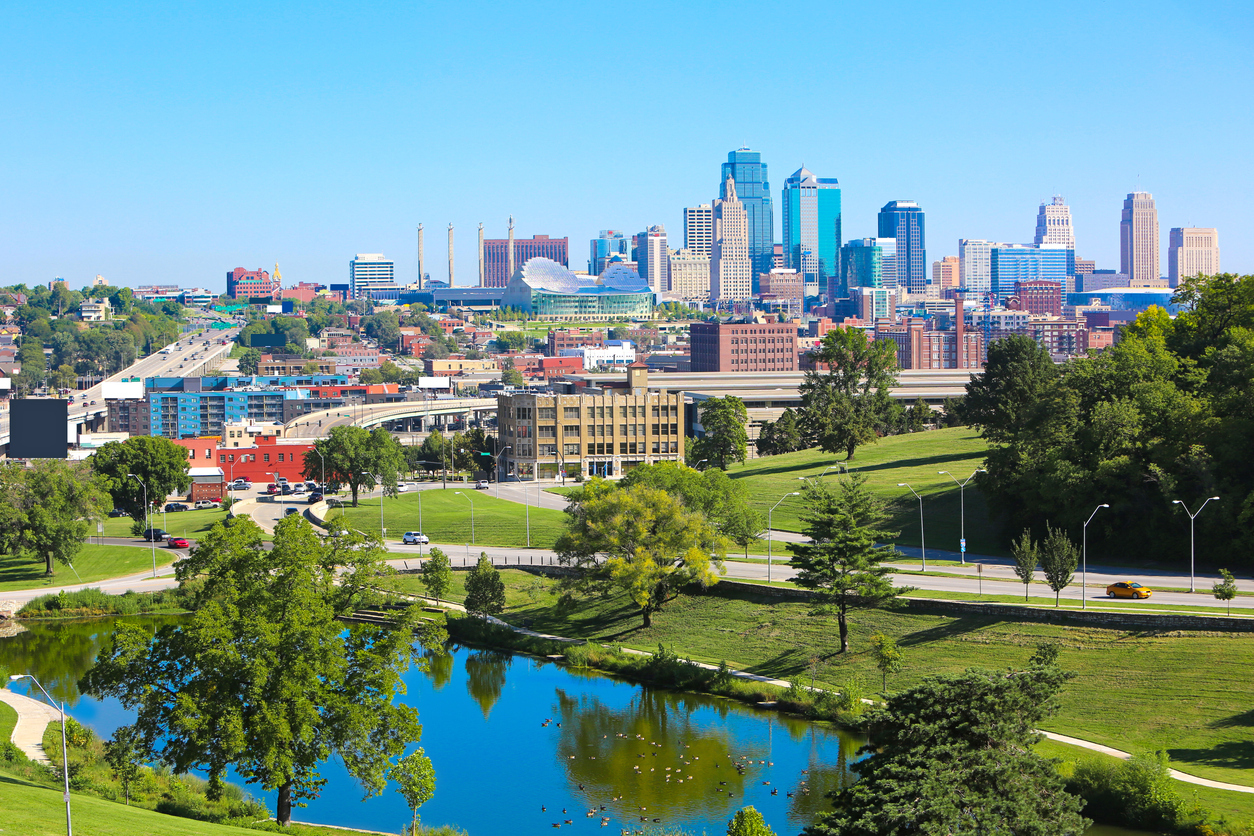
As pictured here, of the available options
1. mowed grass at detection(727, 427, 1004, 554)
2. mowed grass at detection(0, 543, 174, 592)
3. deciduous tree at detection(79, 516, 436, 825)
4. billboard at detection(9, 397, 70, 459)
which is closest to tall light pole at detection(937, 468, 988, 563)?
mowed grass at detection(727, 427, 1004, 554)

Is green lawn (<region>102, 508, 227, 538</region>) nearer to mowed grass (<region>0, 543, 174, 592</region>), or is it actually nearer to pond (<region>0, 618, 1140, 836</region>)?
mowed grass (<region>0, 543, 174, 592</region>)

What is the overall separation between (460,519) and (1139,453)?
155ft

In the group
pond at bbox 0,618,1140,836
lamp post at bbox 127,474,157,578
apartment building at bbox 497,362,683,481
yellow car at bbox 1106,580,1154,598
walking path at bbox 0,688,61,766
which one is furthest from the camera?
apartment building at bbox 497,362,683,481

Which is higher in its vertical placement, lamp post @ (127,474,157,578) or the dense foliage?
the dense foliage

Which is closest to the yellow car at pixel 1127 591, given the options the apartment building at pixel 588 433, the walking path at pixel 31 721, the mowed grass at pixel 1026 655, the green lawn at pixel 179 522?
the mowed grass at pixel 1026 655

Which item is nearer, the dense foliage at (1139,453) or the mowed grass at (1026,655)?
the mowed grass at (1026,655)

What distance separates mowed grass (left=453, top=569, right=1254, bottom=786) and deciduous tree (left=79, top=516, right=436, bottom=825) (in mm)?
22060

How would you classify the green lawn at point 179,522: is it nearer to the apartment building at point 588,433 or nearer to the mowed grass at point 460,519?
the mowed grass at point 460,519

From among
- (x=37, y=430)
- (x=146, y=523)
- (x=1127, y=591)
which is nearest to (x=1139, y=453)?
(x=1127, y=591)

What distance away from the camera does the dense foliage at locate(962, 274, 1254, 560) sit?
207 ft

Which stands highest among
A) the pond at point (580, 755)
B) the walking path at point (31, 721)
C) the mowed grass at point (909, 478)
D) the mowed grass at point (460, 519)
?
the mowed grass at point (909, 478)

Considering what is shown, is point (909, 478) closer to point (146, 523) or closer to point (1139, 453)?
point (1139, 453)

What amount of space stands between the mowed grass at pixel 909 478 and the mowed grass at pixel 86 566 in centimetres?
4086

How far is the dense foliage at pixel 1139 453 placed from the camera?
63094mm
